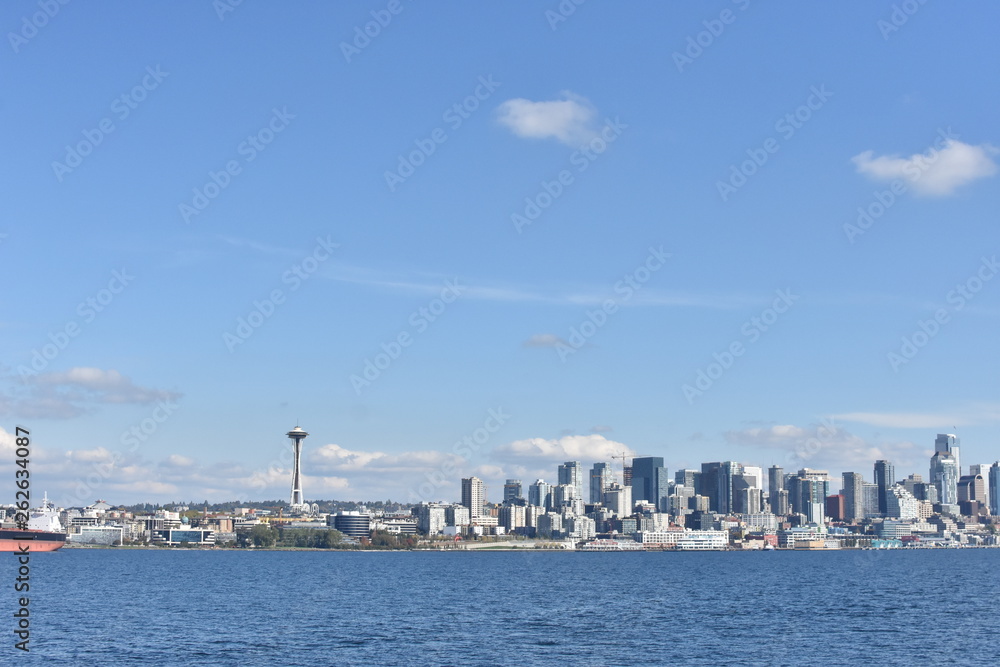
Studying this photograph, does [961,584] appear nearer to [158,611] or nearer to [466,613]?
[466,613]

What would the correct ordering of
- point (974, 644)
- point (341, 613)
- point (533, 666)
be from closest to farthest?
point (533, 666) → point (974, 644) → point (341, 613)

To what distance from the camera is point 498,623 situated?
91125mm

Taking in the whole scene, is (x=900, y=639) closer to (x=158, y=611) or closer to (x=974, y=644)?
(x=974, y=644)

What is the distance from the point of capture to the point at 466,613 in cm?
10038

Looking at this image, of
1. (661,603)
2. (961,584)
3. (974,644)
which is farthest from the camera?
Result: (961,584)

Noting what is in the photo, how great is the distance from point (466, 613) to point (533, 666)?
1355 inches

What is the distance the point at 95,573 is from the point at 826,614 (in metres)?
124

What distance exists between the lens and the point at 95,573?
177000 mm

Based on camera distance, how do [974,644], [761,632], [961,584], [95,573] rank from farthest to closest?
[95,573] → [961,584] → [761,632] → [974,644]

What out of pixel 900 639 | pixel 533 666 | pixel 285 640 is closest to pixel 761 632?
pixel 900 639

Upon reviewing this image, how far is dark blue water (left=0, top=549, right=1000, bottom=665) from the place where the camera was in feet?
235

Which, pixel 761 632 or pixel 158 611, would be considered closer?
pixel 761 632

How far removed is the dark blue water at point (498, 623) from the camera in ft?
235

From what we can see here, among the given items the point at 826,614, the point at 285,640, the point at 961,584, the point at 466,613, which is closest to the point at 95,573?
the point at 466,613
